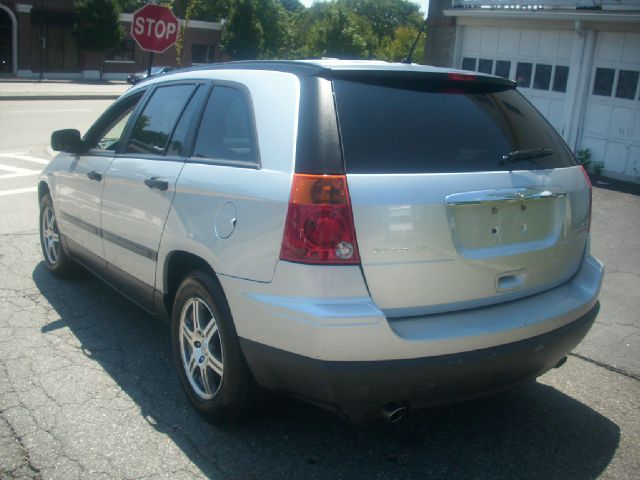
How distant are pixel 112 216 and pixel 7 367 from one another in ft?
3.56

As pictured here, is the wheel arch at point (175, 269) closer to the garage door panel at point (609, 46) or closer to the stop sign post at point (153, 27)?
the stop sign post at point (153, 27)

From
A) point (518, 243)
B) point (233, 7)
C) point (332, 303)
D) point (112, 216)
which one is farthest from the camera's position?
point (233, 7)

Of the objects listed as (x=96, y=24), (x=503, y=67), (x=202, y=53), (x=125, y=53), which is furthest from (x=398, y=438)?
(x=202, y=53)

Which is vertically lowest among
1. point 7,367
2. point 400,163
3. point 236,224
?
point 7,367

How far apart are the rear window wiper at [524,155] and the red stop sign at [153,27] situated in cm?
862

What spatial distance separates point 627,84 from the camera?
11.5m

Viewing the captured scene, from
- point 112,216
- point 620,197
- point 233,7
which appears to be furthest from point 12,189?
point 233,7

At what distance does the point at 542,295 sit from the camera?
3273 millimetres

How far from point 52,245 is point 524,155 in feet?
13.3

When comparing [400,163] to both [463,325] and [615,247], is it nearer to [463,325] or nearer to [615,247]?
[463,325]

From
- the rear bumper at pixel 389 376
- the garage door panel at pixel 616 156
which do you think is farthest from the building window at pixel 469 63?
the rear bumper at pixel 389 376

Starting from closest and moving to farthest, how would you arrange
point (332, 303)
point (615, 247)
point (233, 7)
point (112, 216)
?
point (332, 303) → point (112, 216) → point (615, 247) → point (233, 7)

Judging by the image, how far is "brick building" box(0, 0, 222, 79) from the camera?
3872 cm

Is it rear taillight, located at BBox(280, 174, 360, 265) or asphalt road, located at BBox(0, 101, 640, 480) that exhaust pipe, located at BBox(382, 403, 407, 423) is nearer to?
asphalt road, located at BBox(0, 101, 640, 480)
